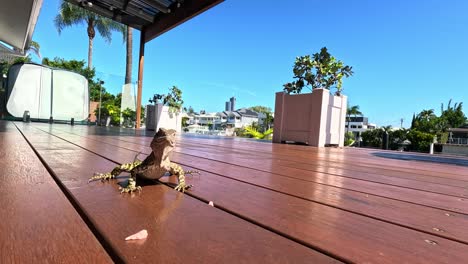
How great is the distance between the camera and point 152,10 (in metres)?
6.62

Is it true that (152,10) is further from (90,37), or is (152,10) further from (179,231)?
(90,37)

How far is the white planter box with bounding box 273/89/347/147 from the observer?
4.60 meters

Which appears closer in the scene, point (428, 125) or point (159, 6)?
point (159, 6)

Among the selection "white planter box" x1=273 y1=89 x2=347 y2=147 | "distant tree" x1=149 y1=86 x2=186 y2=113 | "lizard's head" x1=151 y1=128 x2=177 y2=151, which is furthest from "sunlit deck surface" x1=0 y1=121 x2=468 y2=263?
"distant tree" x1=149 y1=86 x2=186 y2=113

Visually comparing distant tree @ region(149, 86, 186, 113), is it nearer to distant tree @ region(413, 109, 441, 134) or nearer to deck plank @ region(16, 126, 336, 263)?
deck plank @ region(16, 126, 336, 263)

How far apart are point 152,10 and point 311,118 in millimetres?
4597

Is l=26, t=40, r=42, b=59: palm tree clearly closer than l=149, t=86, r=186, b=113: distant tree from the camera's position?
No

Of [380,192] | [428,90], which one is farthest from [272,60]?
[380,192]

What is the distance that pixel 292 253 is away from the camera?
0.48 meters

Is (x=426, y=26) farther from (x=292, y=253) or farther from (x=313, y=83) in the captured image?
(x=292, y=253)

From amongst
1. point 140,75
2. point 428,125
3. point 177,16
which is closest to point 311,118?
point 177,16

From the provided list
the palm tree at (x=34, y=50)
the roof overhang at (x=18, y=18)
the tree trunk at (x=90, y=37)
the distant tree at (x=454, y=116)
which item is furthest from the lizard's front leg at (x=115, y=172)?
the distant tree at (x=454, y=116)

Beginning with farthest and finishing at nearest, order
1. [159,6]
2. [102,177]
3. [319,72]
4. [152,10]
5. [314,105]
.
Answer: [152,10] → [159,6] → [319,72] → [314,105] → [102,177]

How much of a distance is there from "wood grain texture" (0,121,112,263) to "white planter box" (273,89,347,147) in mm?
4242
